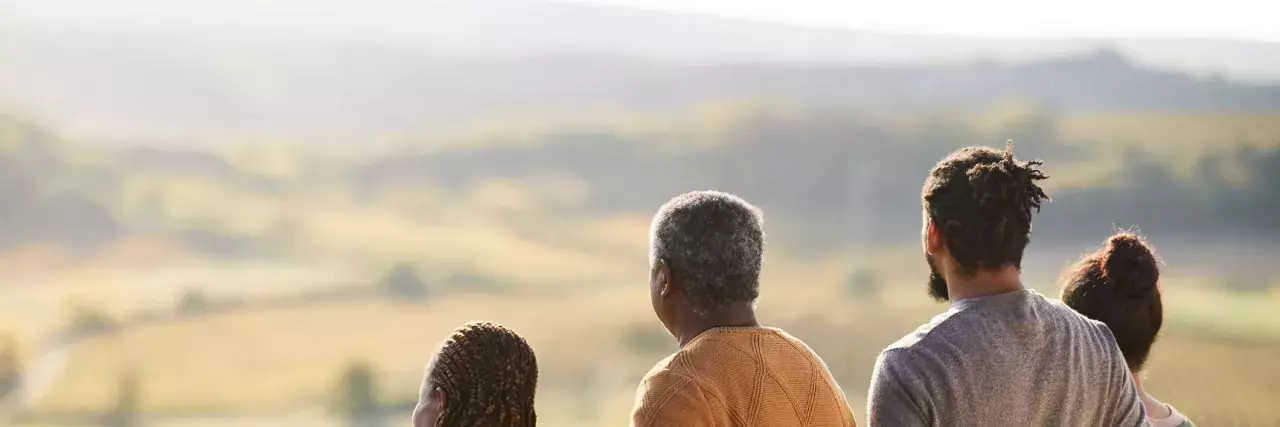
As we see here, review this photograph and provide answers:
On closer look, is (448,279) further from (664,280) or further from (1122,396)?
(1122,396)

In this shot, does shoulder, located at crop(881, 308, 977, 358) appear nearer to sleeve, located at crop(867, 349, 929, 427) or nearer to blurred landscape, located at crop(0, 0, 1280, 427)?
sleeve, located at crop(867, 349, 929, 427)

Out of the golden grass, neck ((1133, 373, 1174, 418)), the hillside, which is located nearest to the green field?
the golden grass

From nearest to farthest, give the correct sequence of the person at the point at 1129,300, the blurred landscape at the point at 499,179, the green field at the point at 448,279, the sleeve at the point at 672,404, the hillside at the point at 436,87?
the sleeve at the point at 672,404 < the person at the point at 1129,300 < the green field at the point at 448,279 < the blurred landscape at the point at 499,179 < the hillside at the point at 436,87

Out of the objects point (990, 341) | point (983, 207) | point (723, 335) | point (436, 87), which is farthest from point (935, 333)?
point (436, 87)

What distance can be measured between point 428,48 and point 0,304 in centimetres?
280

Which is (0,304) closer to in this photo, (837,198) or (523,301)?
(523,301)

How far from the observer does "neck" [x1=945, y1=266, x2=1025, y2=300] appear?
5.04 ft

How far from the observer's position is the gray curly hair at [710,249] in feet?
4.95

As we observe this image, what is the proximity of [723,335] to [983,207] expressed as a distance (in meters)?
0.42

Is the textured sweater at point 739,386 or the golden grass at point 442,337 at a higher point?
the textured sweater at point 739,386

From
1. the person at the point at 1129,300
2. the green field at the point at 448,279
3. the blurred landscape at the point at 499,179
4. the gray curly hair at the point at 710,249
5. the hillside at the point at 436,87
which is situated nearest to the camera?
the gray curly hair at the point at 710,249

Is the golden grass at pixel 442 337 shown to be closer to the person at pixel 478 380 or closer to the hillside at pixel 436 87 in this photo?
the hillside at pixel 436 87

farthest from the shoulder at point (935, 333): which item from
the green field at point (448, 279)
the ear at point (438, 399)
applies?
the green field at point (448, 279)

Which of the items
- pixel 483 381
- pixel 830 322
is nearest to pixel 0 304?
pixel 830 322
